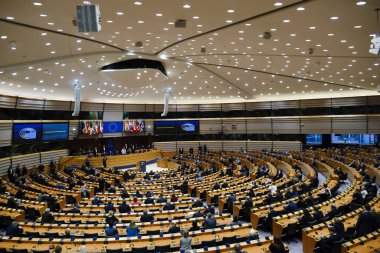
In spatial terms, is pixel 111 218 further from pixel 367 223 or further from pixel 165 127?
pixel 165 127

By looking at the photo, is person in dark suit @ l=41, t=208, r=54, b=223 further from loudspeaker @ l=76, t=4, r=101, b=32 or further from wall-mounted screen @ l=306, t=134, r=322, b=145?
wall-mounted screen @ l=306, t=134, r=322, b=145

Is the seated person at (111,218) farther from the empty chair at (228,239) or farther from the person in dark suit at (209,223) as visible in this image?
the empty chair at (228,239)

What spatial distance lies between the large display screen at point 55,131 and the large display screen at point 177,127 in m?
11.0

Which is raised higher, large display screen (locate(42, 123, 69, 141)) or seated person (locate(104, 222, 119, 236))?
large display screen (locate(42, 123, 69, 141))

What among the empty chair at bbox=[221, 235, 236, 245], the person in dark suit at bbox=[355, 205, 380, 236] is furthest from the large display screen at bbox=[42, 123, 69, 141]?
the person in dark suit at bbox=[355, 205, 380, 236]

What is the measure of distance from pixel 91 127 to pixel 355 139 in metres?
27.6

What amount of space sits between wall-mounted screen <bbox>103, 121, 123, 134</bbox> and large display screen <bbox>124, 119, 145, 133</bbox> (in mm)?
571

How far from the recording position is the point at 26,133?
950 inches

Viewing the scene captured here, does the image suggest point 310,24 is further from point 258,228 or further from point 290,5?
point 258,228

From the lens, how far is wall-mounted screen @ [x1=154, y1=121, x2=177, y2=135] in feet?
119

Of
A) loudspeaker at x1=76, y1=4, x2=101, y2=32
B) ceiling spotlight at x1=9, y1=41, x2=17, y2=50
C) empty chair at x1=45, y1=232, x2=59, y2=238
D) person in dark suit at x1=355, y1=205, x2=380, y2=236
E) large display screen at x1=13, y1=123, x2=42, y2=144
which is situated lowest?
empty chair at x1=45, y1=232, x2=59, y2=238

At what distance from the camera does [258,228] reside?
10836mm

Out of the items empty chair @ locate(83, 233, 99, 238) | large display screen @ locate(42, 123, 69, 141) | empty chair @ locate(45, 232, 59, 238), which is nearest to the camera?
empty chair @ locate(83, 233, 99, 238)

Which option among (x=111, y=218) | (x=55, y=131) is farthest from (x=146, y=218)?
(x=55, y=131)
